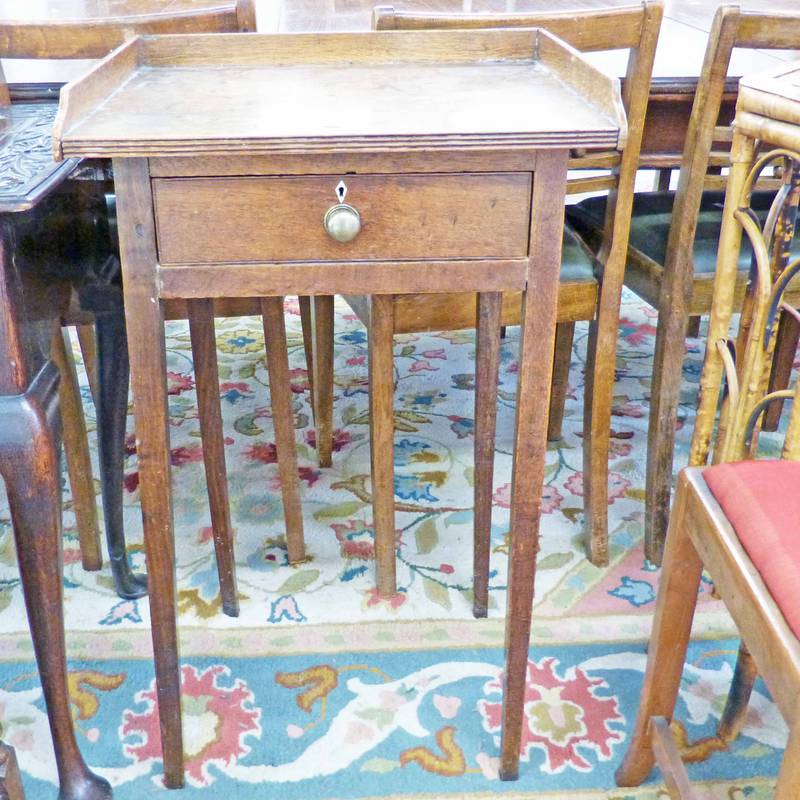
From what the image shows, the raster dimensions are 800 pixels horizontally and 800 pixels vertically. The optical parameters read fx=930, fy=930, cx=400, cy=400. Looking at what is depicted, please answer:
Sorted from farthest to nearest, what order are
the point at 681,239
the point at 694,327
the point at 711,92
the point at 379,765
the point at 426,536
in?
the point at 694,327
the point at 426,536
the point at 681,239
the point at 711,92
the point at 379,765

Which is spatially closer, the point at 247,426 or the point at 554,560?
the point at 554,560

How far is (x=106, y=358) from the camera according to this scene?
1436mm

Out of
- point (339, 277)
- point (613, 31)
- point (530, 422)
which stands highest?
point (613, 31)

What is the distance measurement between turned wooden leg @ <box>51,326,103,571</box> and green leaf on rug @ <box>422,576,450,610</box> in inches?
23.7

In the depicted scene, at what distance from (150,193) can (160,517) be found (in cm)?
40

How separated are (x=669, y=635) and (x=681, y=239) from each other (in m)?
0.71

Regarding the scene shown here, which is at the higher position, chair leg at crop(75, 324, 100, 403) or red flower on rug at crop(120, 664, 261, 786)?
chair leg at crop(75, 324, 100, 403)

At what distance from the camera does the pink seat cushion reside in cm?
83

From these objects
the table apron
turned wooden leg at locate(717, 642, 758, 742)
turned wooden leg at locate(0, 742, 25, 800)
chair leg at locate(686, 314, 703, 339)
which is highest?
the table apron

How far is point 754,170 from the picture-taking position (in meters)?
1.15

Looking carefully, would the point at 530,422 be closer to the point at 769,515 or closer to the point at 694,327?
the point at 769,515

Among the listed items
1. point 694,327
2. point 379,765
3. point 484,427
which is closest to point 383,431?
point 484,427

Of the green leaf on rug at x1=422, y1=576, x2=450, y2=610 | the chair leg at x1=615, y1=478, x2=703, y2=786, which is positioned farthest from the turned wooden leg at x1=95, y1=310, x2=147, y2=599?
the chair leg at x1=615, y1=478, x2=703, y2=786

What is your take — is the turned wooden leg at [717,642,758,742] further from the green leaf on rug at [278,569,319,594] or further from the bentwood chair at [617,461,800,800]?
the green leaf on rug at [278,569,319,594]
